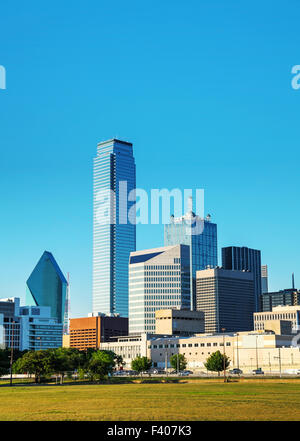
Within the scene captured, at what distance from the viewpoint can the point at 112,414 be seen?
163 feet
